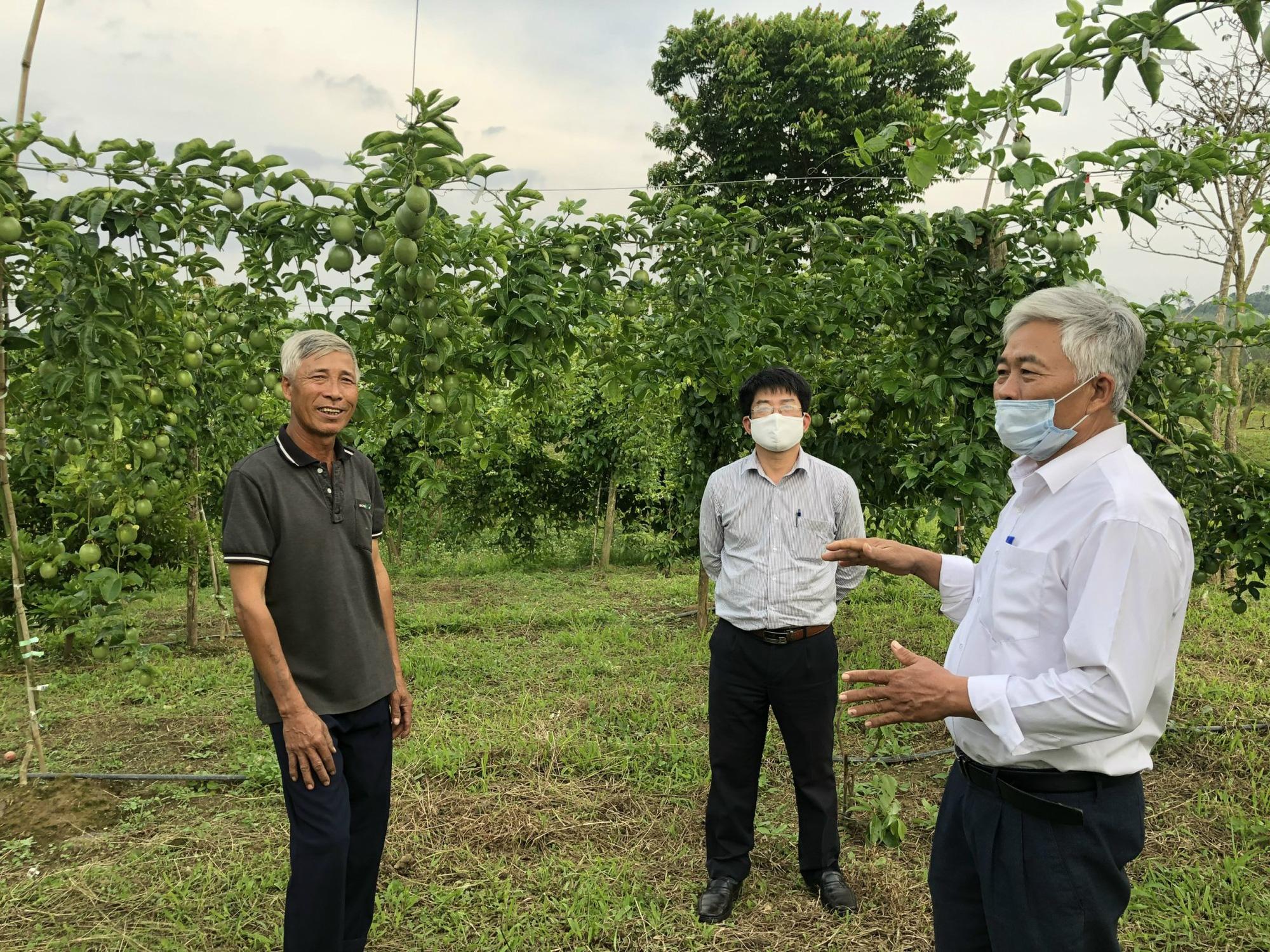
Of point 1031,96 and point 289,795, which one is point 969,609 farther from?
point 289,795

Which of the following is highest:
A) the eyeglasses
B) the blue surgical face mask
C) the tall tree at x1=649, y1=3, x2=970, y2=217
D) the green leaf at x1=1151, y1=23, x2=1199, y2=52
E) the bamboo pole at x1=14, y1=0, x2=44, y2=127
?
the tall tree at x1=649, y1=3, x2=970, y2=217

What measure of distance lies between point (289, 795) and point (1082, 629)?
1.65 meters

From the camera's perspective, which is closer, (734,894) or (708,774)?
(734,894)

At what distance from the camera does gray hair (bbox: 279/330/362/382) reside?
2.01m

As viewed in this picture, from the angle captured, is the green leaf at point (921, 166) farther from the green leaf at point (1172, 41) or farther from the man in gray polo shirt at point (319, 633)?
the man in gray polo shirt at point (319, 633)

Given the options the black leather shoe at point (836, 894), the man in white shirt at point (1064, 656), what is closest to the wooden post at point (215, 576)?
the black leather shoe at point (836, 894)

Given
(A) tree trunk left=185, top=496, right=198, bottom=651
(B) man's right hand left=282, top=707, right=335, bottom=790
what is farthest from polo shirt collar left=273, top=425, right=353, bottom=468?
(A) tree trunk left=185, top=496, right=198, bottom=651

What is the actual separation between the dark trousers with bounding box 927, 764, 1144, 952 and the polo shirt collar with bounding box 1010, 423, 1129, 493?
19.0 inches

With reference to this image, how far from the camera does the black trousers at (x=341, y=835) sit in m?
1.86

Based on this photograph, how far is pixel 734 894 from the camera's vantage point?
2.60 metres

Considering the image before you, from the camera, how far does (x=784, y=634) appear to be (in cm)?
249

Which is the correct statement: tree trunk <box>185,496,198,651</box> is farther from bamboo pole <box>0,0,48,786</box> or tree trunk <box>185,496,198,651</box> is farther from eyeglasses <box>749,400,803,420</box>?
eyeglasses <box>749,400,803,420</box>

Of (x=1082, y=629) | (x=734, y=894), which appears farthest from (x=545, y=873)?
(x=1082, y=629)

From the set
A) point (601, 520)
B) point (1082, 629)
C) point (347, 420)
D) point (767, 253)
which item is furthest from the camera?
point (601, 520)
